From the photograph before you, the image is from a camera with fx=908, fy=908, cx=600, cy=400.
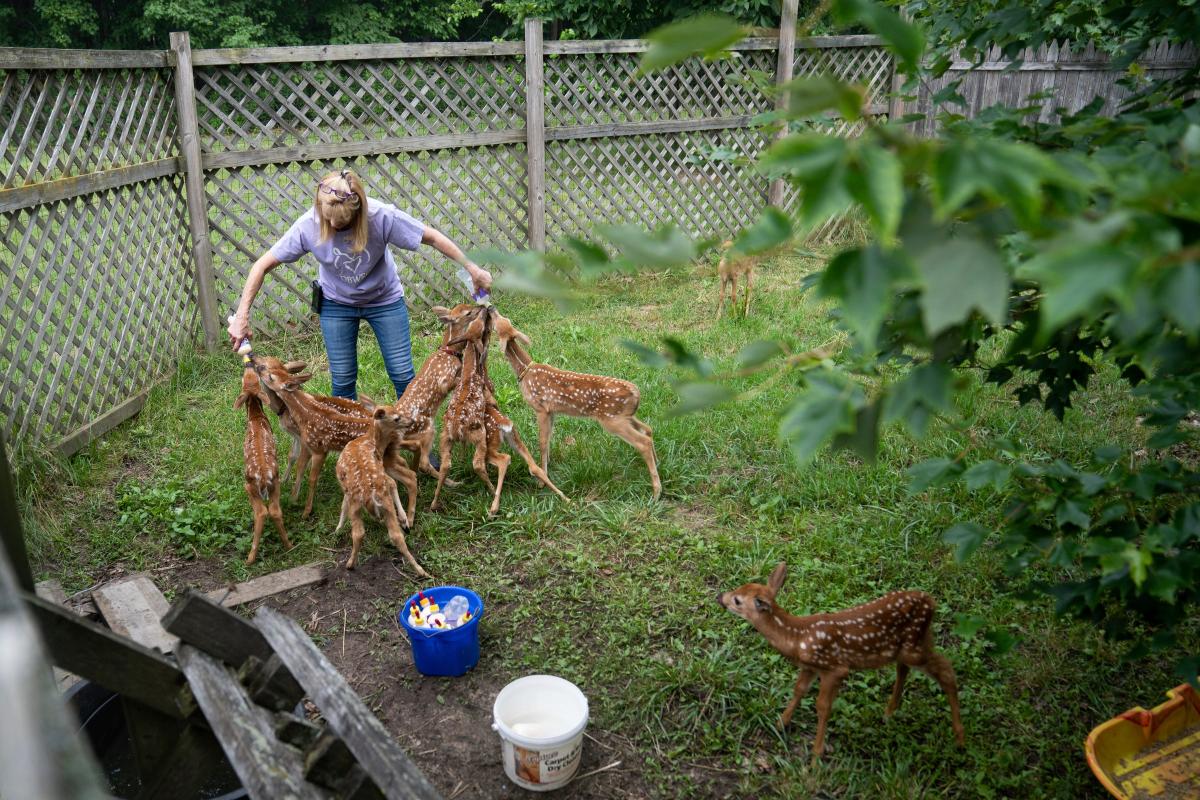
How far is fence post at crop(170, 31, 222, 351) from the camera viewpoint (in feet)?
21.4

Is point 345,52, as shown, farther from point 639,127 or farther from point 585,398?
point 585,398

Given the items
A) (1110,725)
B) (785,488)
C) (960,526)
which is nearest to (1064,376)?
(960,526)

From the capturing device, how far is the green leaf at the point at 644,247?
1.06m

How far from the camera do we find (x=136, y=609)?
383 centimetres

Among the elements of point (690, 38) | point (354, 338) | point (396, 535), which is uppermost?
point (690, 38)

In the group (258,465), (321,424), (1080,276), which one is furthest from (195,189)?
(1080,276)

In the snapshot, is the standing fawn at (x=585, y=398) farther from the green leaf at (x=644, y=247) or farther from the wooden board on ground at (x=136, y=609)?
the green leaf at (x=644, y=247)

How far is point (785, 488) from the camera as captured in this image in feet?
15.9

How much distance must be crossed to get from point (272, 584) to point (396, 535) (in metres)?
0.62

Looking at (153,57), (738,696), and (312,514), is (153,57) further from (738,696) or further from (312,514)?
(738,696)

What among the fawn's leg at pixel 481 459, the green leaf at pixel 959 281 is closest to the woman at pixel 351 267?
the fawn's leg at pixel 481 459

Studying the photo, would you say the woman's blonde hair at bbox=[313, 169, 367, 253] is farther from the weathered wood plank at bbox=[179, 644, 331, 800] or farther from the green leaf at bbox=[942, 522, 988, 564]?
the green leaf at bbox=[942, 522, 988, 564]

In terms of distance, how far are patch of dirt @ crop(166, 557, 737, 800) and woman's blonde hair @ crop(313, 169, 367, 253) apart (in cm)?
165

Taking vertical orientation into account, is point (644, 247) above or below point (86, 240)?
above
